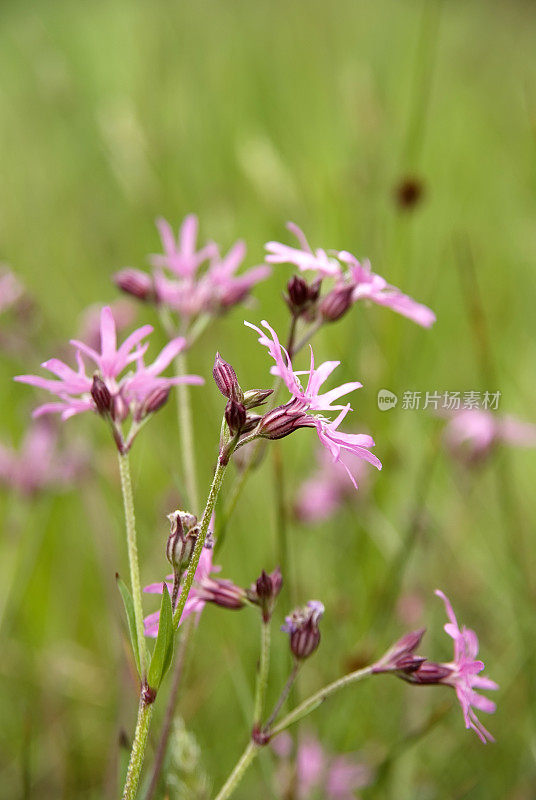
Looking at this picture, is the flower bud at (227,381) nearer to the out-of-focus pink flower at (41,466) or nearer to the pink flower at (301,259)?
the pink flower at (301,259)

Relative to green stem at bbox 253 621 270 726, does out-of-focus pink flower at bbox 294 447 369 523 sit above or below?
above

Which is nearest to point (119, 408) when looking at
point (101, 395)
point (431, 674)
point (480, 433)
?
point (101, 395)

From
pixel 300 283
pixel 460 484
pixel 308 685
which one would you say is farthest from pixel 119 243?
pixel 300 283

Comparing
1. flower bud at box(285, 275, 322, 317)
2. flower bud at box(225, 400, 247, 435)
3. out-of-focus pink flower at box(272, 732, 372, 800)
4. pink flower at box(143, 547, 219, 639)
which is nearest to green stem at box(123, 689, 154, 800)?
pink flower at box(143, 547, 219, 639)

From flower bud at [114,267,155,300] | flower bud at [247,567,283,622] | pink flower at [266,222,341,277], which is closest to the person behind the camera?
flower bud at [247,567,283,622]

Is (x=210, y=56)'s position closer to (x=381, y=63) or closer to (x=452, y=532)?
(x=381, y=63)

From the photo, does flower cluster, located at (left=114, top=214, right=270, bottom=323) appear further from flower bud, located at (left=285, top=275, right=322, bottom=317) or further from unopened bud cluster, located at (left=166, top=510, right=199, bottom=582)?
unopened bud cluster, located at (left=166, top=510, right=199, bottom=582)
